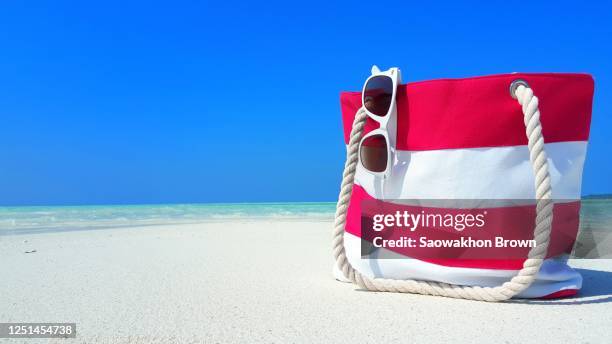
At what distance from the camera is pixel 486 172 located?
1.32 meters

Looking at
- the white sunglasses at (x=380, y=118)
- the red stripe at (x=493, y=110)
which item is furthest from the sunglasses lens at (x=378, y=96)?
the red stripe at (x=493, y=110)

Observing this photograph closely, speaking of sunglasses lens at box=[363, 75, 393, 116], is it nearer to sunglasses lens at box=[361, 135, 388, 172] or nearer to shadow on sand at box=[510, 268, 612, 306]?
sunglasses lens at box=[361, 135, 388, 172]

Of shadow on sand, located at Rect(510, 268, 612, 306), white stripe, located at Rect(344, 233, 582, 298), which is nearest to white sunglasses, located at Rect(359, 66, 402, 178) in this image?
white stripe, located at Rect(344, 233, 582, 298)

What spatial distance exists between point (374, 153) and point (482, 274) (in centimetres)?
49

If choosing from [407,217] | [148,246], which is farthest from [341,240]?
[148,246]

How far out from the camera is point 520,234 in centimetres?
130

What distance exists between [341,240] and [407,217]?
0.23 meters

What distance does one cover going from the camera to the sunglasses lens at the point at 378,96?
146 cm

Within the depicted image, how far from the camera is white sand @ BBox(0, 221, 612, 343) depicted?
1.02 metres

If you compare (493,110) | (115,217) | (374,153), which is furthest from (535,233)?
(115,217)

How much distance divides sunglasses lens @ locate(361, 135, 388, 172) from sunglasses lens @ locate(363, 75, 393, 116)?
0.30 ft

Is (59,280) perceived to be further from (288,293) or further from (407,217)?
(407,217)

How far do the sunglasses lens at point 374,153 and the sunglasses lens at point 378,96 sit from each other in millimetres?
92

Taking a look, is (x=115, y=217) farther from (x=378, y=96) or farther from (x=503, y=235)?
(x=503, y=235)
